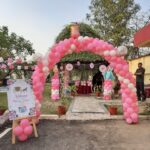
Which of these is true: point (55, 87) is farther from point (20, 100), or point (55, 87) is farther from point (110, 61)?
point (20, 100)

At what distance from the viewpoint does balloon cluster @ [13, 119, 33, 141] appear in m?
10.1

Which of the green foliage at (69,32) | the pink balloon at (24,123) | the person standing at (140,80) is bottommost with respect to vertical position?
the pink balloon at (24,123)

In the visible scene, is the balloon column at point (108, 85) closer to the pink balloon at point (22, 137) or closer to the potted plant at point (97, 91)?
the potted plant at point (97, 91)

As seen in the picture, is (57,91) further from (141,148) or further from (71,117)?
(141,148)

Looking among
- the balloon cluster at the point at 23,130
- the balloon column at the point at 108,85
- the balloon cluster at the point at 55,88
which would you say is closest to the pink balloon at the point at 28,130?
the balloon cluster at the point at 23,130

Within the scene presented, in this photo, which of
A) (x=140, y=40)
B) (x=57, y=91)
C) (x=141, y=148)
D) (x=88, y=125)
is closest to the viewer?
(x=141, y=148)

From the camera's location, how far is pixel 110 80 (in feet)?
73.2

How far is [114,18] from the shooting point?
141ft

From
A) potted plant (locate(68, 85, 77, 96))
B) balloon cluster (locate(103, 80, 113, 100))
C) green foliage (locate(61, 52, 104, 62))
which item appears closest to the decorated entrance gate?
balloon cluster (locate(103, 80, 113, 100))

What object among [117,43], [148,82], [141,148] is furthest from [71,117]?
[117,43]

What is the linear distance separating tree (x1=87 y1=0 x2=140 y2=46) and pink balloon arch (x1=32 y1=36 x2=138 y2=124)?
28031mm

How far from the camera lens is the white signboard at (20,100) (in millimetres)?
10539

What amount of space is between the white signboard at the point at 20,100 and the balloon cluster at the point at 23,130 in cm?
24

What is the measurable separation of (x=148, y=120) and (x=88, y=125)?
2256 millimetres
